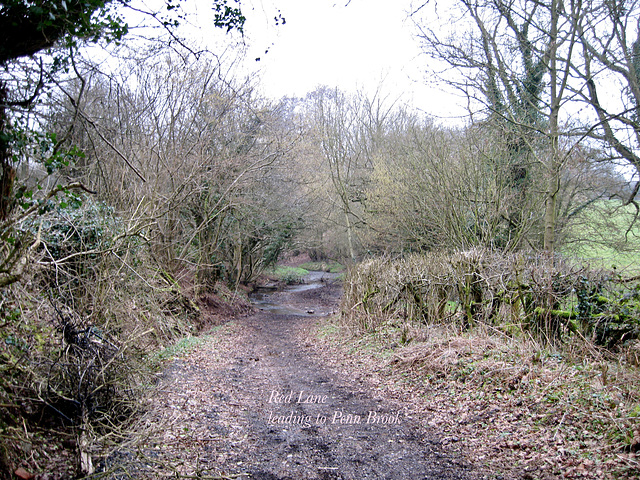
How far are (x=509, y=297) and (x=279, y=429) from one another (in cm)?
462

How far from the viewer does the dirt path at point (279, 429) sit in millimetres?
4230

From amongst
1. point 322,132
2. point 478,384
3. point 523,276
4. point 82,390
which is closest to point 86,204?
point 82,390

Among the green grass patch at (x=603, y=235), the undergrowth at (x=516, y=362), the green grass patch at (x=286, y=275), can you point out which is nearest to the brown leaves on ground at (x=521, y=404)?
the undergrowth at (x=516, y=362)

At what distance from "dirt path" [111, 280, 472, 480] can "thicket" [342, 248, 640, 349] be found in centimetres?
232

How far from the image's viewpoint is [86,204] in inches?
303

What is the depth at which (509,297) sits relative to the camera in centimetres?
767

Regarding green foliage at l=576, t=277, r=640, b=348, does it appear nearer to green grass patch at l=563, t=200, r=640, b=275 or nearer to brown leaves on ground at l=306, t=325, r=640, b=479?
brown leaves on ground at l=306, t=325, r=640, b=479

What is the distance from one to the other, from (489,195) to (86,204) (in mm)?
10300

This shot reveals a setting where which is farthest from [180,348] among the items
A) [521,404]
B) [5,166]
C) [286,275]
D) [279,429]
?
[286,275]

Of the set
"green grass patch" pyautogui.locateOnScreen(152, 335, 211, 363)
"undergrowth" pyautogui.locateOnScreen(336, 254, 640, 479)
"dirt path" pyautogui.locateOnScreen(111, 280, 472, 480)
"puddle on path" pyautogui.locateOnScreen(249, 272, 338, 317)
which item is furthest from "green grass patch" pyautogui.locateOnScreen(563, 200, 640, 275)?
"green grass patch" pyautogui.locateOnScreen(152, 335, 211, 363)

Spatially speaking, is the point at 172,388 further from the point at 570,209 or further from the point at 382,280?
the point at 570,209

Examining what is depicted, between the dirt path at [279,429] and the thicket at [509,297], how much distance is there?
232 cm

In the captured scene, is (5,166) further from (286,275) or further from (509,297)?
(286,275)

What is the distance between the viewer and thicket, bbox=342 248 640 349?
633 cm
